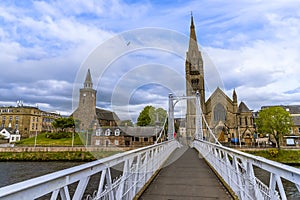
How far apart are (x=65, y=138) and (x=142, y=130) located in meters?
23.3

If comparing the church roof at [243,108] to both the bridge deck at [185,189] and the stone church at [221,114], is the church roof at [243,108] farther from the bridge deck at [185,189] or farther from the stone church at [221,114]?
the bridge deck at [185,189]

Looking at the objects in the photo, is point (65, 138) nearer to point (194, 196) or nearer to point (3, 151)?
point (3, 151)

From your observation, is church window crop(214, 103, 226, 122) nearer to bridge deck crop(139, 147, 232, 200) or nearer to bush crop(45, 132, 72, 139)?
bush crop(45, 132, 72, 139)

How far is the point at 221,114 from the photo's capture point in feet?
150

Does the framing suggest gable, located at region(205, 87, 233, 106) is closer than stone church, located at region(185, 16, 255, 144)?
No

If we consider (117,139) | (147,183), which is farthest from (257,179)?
(117,139)

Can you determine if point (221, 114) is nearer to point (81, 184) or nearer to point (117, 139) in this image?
point (117, 139)

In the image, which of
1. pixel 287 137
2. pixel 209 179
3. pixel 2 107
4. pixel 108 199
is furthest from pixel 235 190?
pixel 2 107

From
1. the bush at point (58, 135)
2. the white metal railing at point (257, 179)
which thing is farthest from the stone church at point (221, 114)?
the white metal railing at point (257, 179)

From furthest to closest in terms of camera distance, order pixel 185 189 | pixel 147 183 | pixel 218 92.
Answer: pixel 218 92, pixel 147 183, pixel 185 189

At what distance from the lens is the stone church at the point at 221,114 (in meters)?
42.0

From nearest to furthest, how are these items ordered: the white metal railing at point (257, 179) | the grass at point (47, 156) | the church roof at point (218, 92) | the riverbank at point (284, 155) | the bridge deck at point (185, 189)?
the white metal railing at point (257, 179)
the bridge deck at point (185, 189)
the riverbank at point (284, 155)
the grass at point (47, 156)
the church roof at point (218, 92)

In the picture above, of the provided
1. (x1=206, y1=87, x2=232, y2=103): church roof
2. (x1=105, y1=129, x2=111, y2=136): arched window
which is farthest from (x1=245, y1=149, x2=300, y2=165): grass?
(x1=105, y1=129, x2=111, y2=136): arched window

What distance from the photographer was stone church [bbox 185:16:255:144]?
1653 inches
